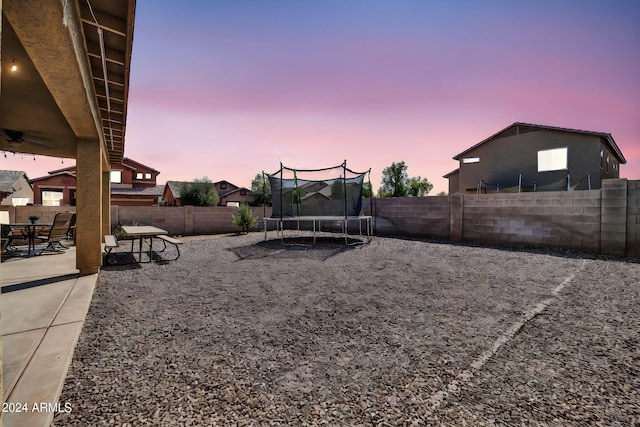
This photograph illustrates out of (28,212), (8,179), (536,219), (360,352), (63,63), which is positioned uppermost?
(8,179)

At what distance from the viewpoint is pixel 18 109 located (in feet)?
13.5

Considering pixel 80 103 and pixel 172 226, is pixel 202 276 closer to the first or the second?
pixel 80 103

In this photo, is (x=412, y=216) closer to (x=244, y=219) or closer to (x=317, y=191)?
(x=317, y=191)

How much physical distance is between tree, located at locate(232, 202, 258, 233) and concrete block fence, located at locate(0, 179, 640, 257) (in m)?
1.36

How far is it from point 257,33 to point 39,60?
4.11 metres

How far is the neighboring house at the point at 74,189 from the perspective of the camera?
75.0ft

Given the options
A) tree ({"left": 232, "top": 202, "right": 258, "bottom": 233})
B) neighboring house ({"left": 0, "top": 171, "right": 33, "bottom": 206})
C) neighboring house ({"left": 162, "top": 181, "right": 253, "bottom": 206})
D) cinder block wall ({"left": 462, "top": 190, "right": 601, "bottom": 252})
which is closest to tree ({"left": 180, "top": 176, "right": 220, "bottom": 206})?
neighboring house ({"left": 162, "top": 181, "right": 253, "bottom": 206})

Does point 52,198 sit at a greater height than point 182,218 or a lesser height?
greater

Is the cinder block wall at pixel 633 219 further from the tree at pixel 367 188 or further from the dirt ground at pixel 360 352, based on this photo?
the tree at pixel 367 188

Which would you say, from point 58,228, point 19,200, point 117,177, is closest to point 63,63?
point 58,228

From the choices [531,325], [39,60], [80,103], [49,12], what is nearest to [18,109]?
[80,103]

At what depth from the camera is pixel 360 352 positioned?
2150 millimetres

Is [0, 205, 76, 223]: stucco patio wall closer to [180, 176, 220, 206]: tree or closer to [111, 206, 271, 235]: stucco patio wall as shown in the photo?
[111, 206, 271, 235]: stucco patio wall

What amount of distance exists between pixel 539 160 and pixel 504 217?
8111mm
